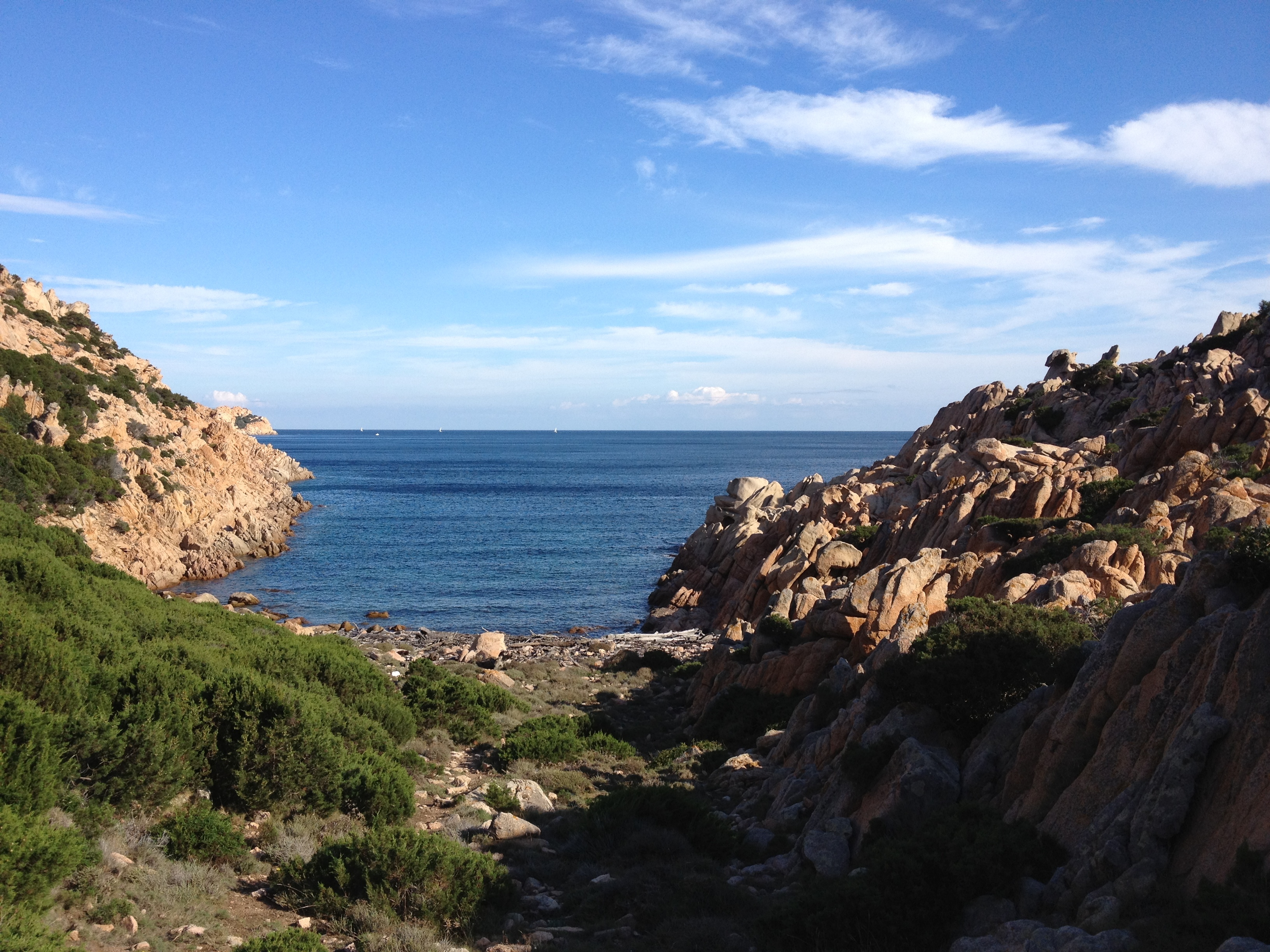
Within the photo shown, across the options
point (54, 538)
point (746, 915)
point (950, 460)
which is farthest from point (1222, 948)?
point (950, 460)

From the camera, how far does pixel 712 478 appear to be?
157m

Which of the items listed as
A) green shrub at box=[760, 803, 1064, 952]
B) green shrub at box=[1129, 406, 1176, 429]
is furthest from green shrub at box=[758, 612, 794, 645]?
green shrub at box=[1129, 406, 1176, 429]

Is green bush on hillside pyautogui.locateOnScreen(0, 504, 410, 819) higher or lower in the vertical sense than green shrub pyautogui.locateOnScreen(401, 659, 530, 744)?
higher

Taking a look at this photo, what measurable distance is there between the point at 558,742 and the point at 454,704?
383cm

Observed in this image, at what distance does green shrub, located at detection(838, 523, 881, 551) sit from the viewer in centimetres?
4172

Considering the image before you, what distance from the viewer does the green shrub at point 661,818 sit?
14984 millimetres

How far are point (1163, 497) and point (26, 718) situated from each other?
105ft

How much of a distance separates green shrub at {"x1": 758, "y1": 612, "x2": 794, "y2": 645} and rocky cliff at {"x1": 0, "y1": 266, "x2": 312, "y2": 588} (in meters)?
40.1

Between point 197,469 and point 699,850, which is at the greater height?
point 197,469

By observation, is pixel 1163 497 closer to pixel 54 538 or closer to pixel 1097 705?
pixel 1097 705

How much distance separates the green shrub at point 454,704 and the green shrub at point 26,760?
494 inches

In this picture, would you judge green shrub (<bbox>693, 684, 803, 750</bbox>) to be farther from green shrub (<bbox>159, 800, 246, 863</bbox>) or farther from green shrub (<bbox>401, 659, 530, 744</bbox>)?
green shrub (<bbox>159, 800, 246, 863</bbox>)

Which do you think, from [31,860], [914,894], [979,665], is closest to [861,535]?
[979,665]

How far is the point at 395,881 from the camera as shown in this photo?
11.7 meters
